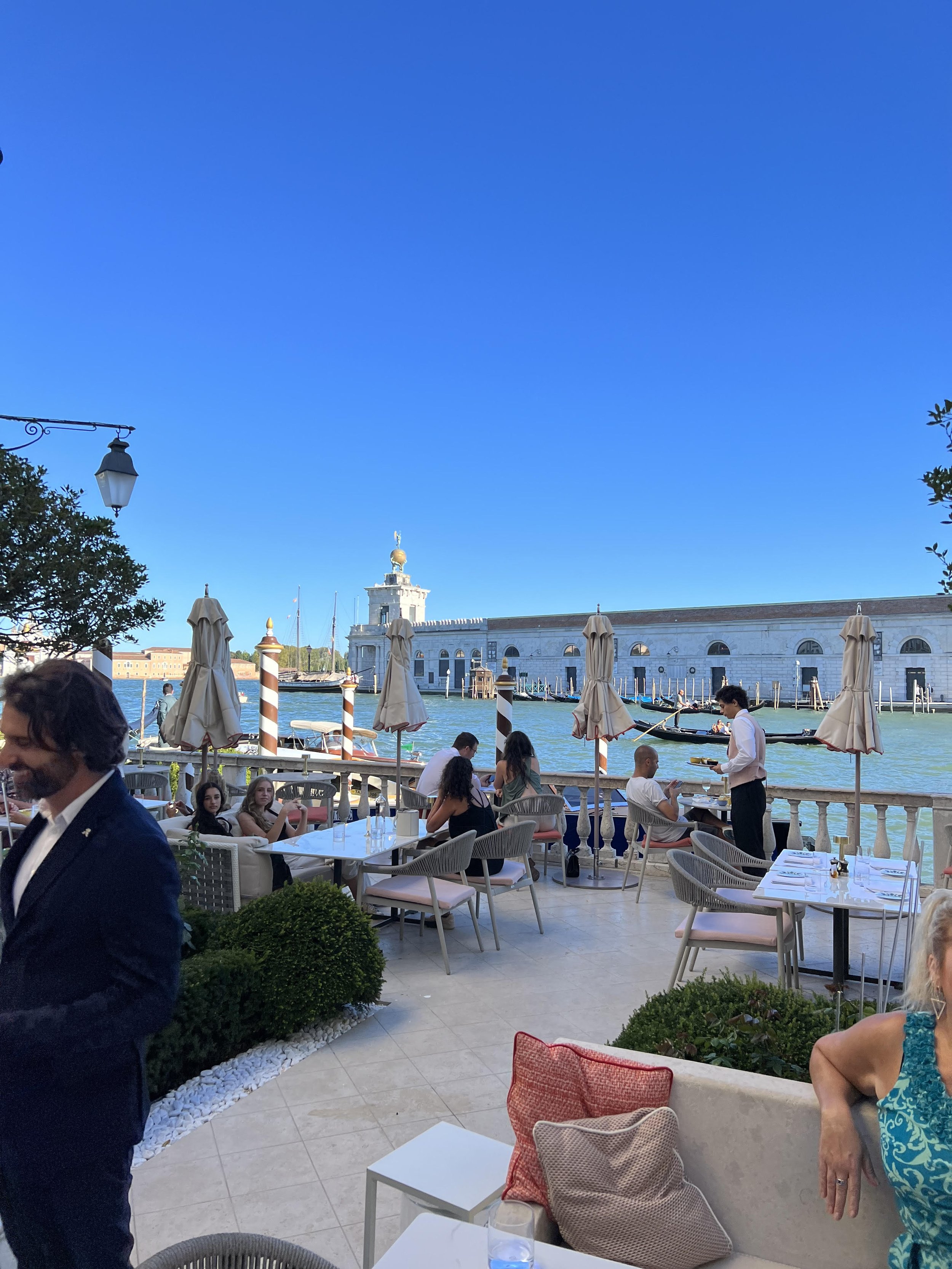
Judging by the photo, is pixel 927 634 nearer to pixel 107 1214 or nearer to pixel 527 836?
pixel 527 836

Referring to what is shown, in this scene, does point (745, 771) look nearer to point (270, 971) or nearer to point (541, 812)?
point (541, 812)

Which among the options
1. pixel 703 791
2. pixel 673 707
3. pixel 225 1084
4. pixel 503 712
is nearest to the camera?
pixel 225 1084

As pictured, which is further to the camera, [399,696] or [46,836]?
[399,696]

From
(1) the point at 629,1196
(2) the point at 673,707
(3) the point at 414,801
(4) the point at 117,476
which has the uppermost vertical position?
(4) the point at 117,476

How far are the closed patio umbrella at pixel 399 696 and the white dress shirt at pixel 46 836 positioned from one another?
5746 mm

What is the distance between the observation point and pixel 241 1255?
1361mm

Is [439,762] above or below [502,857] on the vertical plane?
above

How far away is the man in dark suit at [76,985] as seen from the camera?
4.63ft

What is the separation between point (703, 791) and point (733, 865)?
2832 millimetres

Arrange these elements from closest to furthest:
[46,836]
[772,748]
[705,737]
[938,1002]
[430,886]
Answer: [46,836], [938,1002], [430,886], [705,737], [772,748]

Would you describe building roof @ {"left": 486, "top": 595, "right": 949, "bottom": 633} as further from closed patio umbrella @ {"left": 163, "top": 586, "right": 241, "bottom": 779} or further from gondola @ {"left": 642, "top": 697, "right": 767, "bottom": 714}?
closed patio umbrella @ {"left": 163, "top": 586, "right": 241, "bottom": 779}

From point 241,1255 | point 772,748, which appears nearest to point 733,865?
point 241,1255

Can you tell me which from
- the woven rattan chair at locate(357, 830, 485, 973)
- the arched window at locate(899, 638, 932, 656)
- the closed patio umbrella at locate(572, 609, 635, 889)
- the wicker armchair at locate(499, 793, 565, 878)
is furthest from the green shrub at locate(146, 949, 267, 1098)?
the arched window at locate(899, 638, 932, 656)

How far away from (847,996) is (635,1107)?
333 centimetres
